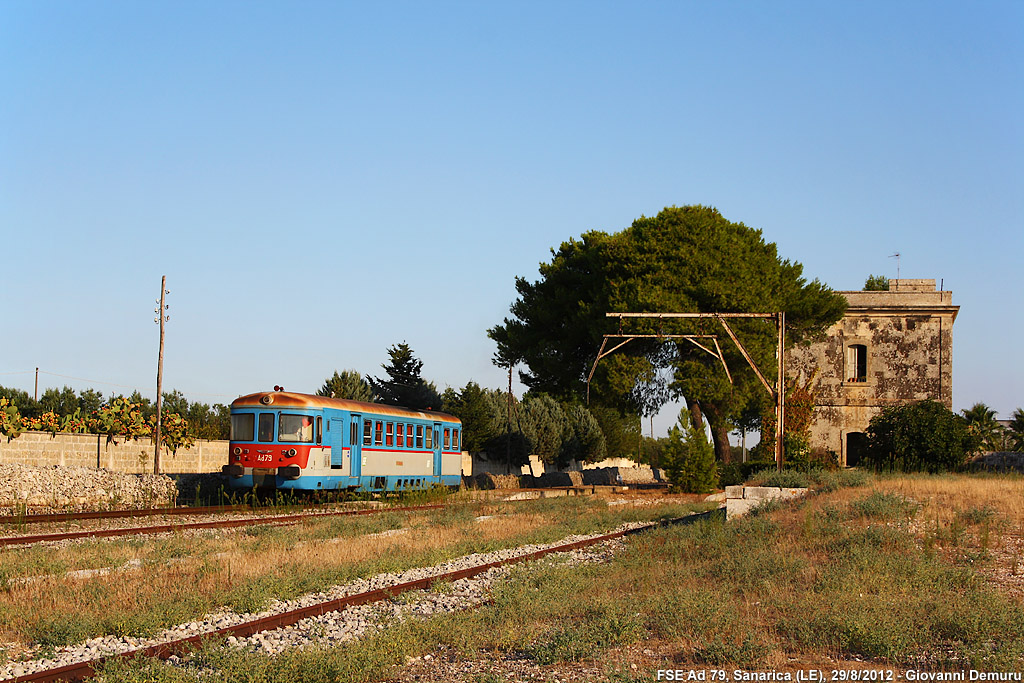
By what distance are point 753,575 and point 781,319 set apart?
1643 cm

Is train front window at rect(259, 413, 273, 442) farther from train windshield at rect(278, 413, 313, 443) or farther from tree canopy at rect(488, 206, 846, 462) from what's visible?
tree canopy at rect(488, 206, 846, 462)

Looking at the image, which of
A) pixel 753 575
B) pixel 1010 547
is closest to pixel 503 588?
pixel 753 575

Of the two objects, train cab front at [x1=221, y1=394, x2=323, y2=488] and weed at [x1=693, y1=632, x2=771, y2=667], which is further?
train cab front at [x1=221, y1=394, x2=323, y2=488]

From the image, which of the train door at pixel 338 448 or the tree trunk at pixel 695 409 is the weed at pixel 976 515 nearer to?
the train door at pixel 338 448

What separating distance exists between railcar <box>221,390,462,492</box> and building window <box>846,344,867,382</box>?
910 inches

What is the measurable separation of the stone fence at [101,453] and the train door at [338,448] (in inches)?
396

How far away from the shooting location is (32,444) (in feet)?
100

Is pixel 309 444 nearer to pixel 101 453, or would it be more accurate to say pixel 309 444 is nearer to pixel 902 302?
pixel 101 453

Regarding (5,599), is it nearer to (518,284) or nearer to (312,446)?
(312,446)

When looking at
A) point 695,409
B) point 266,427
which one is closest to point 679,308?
point 695,409

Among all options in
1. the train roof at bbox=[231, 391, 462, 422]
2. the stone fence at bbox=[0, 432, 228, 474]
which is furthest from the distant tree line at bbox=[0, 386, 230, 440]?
the train roof at bbox=[231, 391, 462, 422]

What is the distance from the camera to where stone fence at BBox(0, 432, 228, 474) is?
30312 millimetres

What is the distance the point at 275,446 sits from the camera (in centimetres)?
2320

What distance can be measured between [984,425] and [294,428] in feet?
81.3
